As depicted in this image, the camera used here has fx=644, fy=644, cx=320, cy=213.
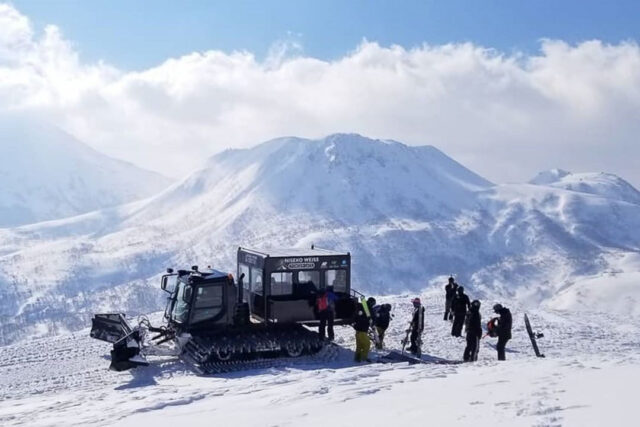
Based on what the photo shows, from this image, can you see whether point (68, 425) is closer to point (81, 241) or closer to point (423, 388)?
point (423, 388)

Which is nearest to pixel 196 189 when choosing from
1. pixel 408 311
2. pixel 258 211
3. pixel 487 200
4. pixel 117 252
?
pixel 258 211

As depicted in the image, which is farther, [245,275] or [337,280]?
[245,275]

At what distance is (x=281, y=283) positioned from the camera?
52.3ft

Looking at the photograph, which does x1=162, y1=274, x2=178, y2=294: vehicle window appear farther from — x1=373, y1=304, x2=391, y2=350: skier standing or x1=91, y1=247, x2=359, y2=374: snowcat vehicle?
x1=373, y1=304, x2=391, y2=350: skier standing

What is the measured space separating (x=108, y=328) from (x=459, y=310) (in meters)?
8.91

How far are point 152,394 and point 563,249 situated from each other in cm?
14515

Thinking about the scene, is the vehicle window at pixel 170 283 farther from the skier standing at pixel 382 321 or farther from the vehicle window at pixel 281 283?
the skier standing at pixel 382 321

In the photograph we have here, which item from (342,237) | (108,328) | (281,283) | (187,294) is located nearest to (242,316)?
(281,283)

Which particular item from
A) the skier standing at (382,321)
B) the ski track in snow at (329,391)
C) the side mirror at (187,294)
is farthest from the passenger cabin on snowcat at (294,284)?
the side mirror at (187,294)

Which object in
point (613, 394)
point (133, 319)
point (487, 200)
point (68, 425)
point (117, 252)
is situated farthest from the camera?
point (487, 200)

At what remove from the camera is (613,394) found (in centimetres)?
851

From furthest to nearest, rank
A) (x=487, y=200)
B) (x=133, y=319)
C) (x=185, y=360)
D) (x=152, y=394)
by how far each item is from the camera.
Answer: (x=487, y=200) → (x=133, y=319) → (x=185, y=360) → (x=152, y=394)

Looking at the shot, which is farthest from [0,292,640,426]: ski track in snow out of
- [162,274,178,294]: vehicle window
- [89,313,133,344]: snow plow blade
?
[162,274,178,294]: vehicle window

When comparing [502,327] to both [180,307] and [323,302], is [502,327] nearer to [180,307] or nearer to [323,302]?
[323,302]
